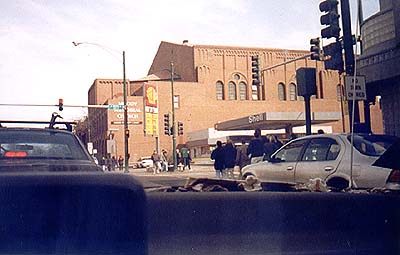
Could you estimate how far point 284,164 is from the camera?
8367 mm

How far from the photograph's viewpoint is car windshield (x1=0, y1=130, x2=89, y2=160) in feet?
18.2

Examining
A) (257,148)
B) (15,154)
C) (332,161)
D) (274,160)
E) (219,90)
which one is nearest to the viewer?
(15,154)

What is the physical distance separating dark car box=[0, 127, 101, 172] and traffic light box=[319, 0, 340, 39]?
6.29 m

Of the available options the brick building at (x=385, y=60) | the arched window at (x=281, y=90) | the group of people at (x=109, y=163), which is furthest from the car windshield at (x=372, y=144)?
the arched window at (x=281, y=90)

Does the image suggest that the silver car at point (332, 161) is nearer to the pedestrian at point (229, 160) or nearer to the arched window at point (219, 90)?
the pedestrian at point (229, 160)

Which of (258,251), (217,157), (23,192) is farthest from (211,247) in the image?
(217,157)

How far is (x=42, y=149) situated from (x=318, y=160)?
418 cm

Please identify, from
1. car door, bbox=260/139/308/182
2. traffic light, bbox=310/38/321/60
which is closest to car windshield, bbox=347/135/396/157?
car door, bbox=260/139/308/182

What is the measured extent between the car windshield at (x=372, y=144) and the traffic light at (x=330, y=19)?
375cm

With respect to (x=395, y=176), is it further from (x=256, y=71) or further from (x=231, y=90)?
(x=231, y=90)

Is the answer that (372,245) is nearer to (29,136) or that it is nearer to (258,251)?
(258,251)

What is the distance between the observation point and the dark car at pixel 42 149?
17.6 feet

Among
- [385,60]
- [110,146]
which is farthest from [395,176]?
[110,146]

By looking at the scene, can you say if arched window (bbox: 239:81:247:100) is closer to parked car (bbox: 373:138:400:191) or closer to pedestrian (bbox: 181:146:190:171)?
pedestrian (bbox: 181:146:190:171)
